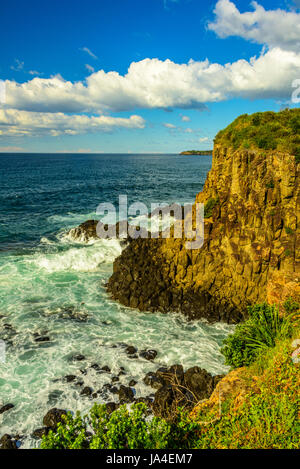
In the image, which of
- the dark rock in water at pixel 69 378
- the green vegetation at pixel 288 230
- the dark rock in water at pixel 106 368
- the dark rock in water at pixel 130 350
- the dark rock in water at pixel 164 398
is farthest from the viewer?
the green vegetation at pixel 288 230

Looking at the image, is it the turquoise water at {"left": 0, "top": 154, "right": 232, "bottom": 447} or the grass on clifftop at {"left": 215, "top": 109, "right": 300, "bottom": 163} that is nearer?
the turquoise water at {"left": 0, "top": 154, "right": 232, "bottom": 447}

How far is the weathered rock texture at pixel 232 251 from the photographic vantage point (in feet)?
64.1

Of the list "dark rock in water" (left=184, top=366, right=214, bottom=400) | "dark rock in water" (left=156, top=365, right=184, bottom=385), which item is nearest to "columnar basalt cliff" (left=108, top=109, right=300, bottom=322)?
"dark rock in water" (left=156, top=365, right=184, bottom=385)

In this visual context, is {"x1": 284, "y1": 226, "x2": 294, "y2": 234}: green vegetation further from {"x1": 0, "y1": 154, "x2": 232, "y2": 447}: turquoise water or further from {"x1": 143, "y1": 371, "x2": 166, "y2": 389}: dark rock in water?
{"x1": 143, "y1": 371, "x2": 166, "y2": 389}: dark rock in water

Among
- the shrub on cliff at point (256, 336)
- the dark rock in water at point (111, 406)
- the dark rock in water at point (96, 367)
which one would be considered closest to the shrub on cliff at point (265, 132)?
the shrub on cliff at point (256, 336)

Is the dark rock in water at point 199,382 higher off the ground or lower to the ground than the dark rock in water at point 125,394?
higher

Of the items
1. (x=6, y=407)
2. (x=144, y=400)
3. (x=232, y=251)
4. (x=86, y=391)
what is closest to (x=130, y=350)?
(x=86, y=391)

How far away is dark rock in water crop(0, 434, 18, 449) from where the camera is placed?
1085cm

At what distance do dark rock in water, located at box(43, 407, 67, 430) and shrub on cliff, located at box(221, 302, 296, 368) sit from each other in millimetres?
8045

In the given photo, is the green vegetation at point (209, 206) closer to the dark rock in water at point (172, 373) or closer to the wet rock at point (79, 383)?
the dark rock in water at point (172, 373)

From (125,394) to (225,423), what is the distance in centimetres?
758

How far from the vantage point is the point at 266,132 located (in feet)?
70.5

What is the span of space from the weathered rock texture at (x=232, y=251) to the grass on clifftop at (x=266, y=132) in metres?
0.75

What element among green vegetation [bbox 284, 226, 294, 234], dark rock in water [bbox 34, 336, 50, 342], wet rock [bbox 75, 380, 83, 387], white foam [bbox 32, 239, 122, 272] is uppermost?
green vegetation [bbox 284, 226, 294, 234]
